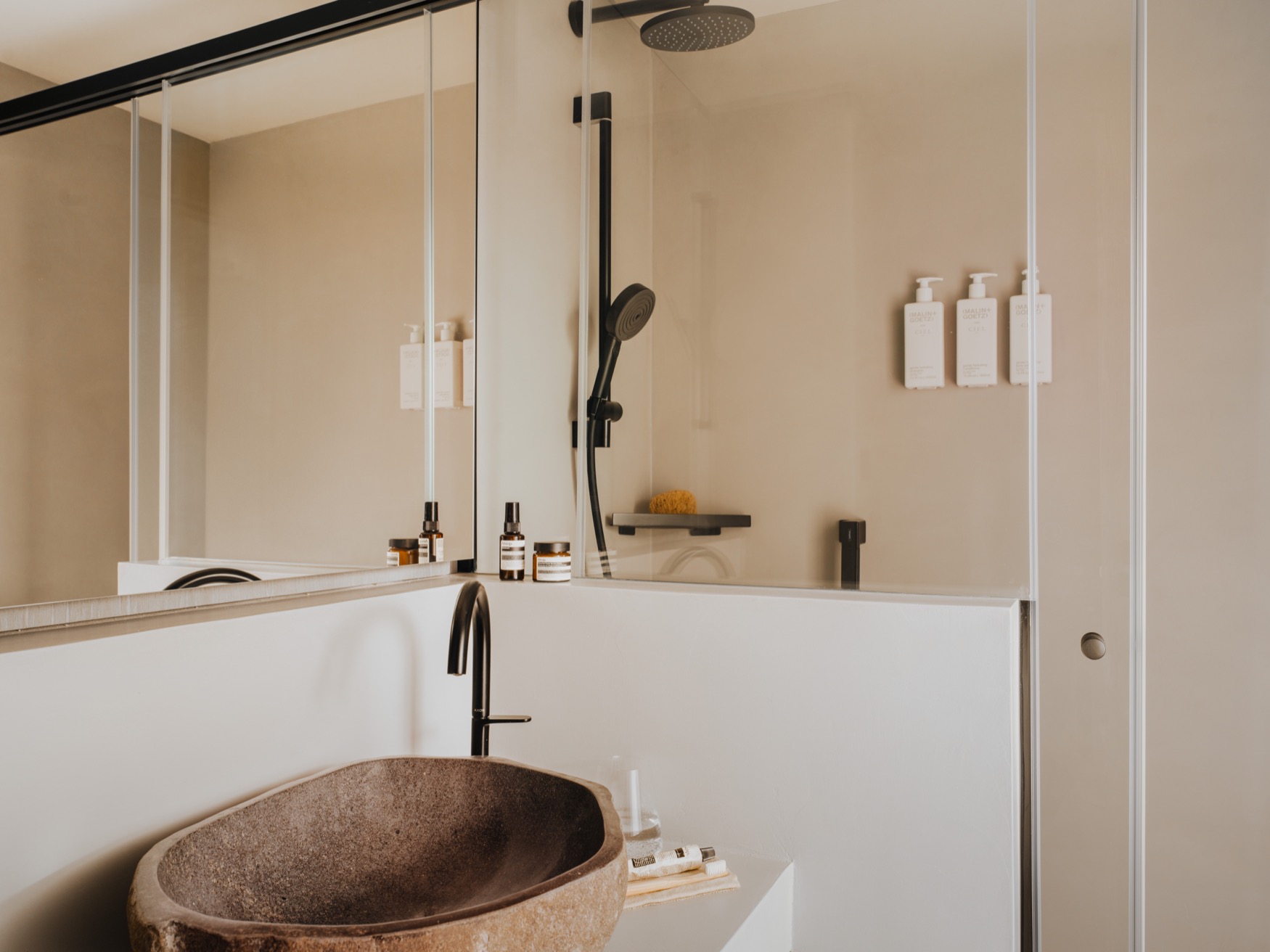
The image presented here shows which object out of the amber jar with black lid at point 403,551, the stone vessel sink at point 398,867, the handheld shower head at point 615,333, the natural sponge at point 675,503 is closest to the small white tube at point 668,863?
the stone vessel sink at point 398,867

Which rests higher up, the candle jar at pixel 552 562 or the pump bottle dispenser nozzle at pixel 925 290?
the pump bottle dispenser nozzle at pixel 925 290

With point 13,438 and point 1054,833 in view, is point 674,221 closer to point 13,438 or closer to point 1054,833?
point 13,438

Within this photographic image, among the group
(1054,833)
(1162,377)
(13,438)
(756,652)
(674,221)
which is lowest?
(1054,833)

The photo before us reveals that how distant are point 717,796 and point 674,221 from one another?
3.31 feet

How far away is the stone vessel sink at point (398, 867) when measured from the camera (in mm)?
659

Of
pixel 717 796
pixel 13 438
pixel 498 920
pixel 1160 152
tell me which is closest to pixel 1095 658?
pixel 717 796

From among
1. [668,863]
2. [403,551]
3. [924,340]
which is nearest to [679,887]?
[668,863]

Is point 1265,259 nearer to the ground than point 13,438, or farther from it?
farther from it

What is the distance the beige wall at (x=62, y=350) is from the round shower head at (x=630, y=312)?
2.80 feet

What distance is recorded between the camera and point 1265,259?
1260mm

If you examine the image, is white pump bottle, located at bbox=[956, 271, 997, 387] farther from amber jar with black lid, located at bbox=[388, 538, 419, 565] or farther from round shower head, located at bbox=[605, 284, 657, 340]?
amber jar with black lid, located at bbox=[388, 538, 419, 565]

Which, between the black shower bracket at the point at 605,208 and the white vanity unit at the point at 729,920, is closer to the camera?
the white vanity unit at the point at 729,920

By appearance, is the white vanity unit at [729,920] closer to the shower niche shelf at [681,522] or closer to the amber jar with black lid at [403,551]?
the shower niche shelf at [681,522]

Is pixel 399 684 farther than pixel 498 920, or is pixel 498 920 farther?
pixel 399 684
